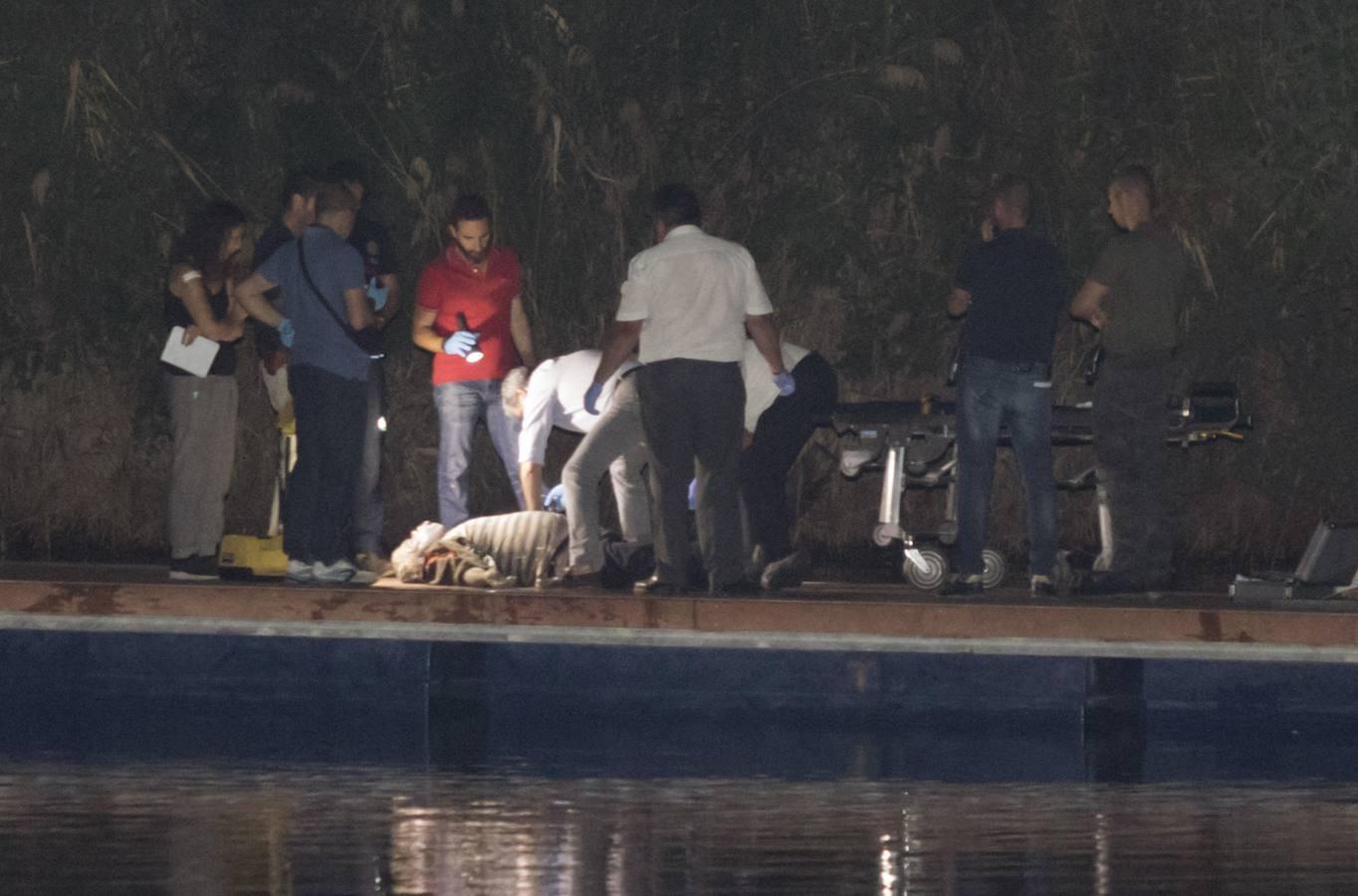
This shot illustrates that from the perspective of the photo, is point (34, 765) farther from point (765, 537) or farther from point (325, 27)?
point (325, 27)

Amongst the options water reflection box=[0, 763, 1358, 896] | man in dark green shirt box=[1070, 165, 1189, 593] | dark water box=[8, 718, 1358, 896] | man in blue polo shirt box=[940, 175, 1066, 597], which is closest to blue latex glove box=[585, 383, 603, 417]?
man in blue polo shirt box=[940, 175, 1066, 597]

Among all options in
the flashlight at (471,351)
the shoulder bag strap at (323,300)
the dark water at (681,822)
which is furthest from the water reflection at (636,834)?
the flashlight at (471,351)

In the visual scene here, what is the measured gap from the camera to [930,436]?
42.1 feet

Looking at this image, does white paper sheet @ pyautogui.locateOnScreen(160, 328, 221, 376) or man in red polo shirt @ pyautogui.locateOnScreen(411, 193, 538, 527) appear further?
man in red polo shirt @ pyautogui.locateOnScreen(411, 193, 538, 527)

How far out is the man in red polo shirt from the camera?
12.8 m

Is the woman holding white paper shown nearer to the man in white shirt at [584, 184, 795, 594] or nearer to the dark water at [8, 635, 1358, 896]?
the dark water at [8, 635, 1358, 896]

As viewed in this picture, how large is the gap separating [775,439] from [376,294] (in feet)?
6.01

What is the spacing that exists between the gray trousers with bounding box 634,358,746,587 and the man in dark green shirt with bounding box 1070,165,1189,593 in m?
1.53

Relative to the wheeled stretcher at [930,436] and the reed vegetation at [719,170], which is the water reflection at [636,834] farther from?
the reed vegetation at [719,170]

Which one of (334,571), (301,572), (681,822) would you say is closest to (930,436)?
(334,571)

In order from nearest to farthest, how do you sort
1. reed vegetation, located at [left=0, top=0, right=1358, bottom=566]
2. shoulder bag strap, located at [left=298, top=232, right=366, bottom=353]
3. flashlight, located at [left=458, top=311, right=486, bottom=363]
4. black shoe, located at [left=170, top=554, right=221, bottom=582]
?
1. shoulder bag strap, located at [left=298, top=232, right=366, bottom=353]
2. black shoe, located at [left=170, top=554, right=221, bottom=582]
3. flashlight, located at [left=458, top=311, right=486, bottom=363]
4. reed vegetation, located at [left=0, top=0, right=1358, bottom=566]

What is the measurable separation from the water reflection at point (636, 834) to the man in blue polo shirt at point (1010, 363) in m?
2.80

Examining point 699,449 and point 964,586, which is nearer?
point 699,449

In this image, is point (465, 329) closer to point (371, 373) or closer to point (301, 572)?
point (371, 373)
